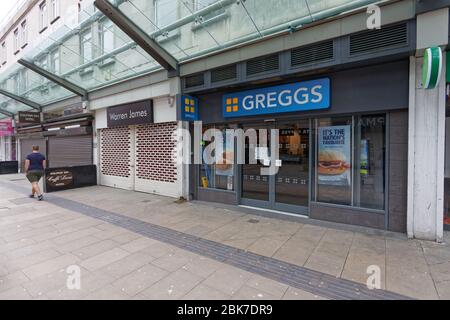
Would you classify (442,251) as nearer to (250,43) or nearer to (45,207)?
(250,43)

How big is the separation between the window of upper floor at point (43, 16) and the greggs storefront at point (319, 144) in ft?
42.9

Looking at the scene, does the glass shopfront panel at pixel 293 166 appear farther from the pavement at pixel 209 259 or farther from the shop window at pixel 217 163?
the shop window at pixel 217 163

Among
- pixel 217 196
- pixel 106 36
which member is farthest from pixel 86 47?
pixel 217 196

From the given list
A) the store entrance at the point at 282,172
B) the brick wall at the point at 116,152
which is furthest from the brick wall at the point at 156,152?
the store entrance at the point at 282,172

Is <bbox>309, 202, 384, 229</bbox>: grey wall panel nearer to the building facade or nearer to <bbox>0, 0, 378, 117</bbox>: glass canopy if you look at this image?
the building facade

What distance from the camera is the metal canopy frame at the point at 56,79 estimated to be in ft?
32.7

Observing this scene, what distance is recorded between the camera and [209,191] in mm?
7375

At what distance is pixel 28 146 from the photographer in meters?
16.8

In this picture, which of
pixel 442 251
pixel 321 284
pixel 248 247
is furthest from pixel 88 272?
pixel 442 251

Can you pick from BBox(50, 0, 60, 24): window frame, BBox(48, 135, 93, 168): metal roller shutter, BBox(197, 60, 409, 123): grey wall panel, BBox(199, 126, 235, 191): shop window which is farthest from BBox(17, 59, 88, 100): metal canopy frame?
BBox(197, 60, 409, 123): grey wall panel

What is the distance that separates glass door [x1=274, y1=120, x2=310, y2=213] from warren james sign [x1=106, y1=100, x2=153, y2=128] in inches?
190

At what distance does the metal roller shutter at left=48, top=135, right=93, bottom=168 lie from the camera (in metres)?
11.7

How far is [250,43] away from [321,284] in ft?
17.3
